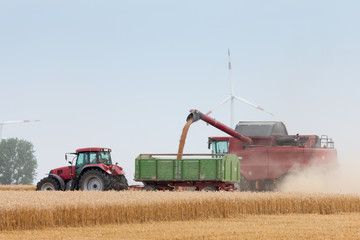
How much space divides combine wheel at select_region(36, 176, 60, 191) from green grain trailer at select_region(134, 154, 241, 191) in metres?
3.99

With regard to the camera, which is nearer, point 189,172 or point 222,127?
point 189,172

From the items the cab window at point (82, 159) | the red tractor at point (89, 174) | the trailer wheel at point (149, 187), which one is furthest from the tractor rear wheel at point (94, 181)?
the trailer wheel at point (149, 187)

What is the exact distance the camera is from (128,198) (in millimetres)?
18188

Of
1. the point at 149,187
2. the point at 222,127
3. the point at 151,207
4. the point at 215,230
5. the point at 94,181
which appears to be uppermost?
the point at 222,127

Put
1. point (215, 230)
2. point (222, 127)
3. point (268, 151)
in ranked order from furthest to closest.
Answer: point (222, 127) → point (268, 151) → point (215, 230)

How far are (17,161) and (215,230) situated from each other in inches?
2658

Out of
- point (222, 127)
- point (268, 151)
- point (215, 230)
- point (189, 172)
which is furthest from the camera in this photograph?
point (222, 127)

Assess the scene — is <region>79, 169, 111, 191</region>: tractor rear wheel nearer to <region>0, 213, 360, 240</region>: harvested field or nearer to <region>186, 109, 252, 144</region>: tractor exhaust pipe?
<region>186, 109, 252, 144</region>: tractor exhaust pipe

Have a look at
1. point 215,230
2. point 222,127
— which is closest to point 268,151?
point 222,127

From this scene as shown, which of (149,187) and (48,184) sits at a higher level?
(48,184)

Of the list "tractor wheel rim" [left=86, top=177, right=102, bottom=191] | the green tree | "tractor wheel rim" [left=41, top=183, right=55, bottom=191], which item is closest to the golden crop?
"tractor wheel rim" [left=86, top=177, right=102, bottom=191]

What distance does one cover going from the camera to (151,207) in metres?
17.3

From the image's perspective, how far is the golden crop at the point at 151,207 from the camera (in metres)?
15.7

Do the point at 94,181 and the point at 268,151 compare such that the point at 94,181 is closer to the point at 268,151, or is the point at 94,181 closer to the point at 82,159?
the point at 82,159
